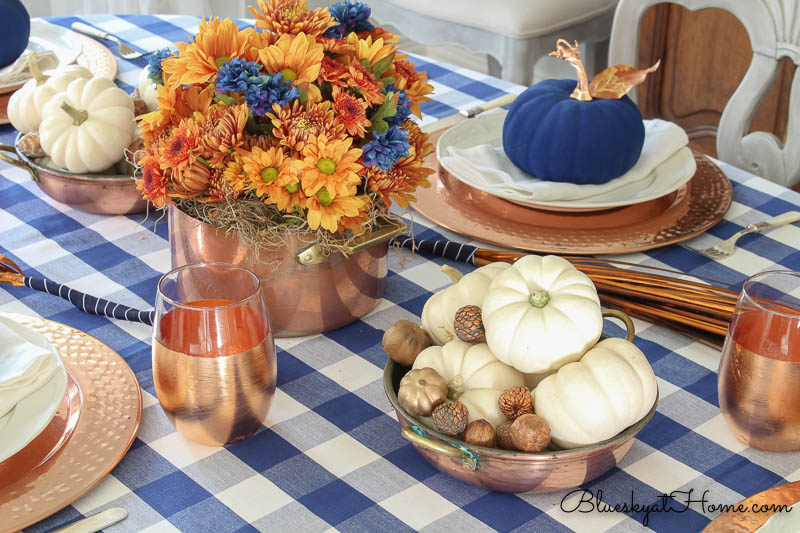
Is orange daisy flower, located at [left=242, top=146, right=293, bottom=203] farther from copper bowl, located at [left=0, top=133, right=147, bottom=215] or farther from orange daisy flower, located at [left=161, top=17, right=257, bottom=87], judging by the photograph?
copper bowl, located at [left=0, top=133, right=147, bottom=215]

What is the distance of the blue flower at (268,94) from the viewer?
0.75 m

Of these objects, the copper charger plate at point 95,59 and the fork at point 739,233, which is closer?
the fork at point 739,233

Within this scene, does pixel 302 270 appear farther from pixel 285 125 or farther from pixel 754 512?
pixel 754 512

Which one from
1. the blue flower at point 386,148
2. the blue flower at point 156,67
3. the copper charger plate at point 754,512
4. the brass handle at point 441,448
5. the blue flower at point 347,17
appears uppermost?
the blue flower at point 347,17

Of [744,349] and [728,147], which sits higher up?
[744,349]

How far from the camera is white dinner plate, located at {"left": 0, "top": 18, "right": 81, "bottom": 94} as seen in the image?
1.43 meters

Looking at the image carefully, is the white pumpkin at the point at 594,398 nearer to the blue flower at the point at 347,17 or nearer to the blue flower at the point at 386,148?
the blue flower at the point at 386,148

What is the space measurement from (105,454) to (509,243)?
51 centimetres

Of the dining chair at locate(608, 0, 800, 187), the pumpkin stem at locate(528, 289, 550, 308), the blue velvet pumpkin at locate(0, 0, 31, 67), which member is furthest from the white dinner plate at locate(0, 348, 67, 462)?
the dining chair at locate(608, 0, 800, 187)

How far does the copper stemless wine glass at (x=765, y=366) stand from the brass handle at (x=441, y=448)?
24cm

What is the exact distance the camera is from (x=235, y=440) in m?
0.74

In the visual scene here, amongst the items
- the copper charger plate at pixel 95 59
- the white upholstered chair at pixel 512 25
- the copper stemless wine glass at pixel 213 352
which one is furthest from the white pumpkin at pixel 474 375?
the white upholstered chair at pixel 512 25

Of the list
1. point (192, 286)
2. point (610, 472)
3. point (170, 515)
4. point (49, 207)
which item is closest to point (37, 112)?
point (49, 207)

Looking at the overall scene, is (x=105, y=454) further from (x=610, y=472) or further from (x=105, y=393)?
(x=610, y=472)
